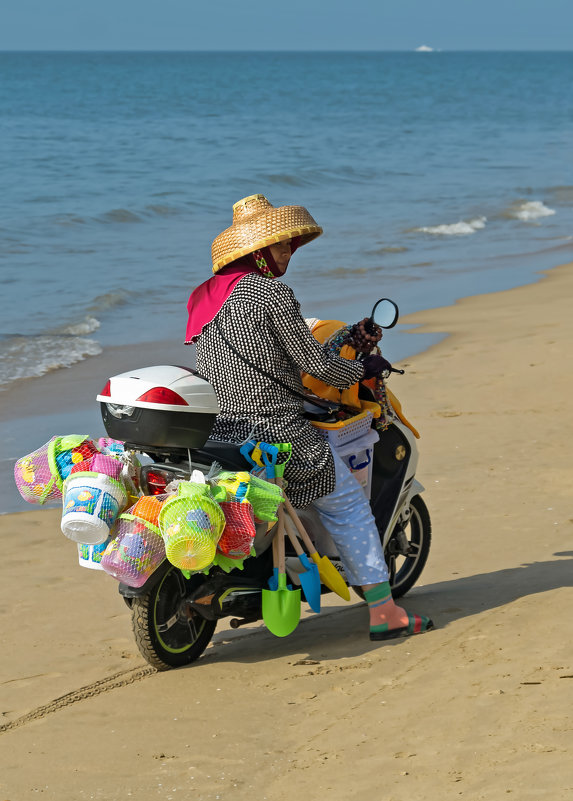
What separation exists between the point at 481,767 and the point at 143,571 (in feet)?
4.13

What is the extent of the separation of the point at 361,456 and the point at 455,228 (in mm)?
14900

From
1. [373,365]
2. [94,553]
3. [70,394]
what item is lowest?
[70,394]

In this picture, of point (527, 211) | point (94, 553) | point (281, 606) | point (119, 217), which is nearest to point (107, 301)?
point (119, 217)

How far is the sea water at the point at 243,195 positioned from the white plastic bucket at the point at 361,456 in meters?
5.42

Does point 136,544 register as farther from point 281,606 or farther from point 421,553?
point 421,553

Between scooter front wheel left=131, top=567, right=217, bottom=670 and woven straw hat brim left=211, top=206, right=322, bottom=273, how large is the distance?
1136 mm

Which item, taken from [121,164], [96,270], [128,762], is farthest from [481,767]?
[121,164]

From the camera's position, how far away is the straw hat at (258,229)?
3.88 m

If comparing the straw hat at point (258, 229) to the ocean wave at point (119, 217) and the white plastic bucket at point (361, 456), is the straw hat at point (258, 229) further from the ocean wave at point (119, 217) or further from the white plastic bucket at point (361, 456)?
the ocean wave at point (119, 217)

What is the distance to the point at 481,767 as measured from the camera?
2871 millimetres

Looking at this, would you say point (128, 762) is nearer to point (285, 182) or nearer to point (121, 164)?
point (285, 182)

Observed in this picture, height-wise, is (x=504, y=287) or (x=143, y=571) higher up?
(x=143, y=571)

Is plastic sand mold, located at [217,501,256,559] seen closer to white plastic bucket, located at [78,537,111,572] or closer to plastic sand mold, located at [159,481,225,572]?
plastic sand mold, located at [159,481,225,572]

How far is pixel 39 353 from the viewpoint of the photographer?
10125 mm
